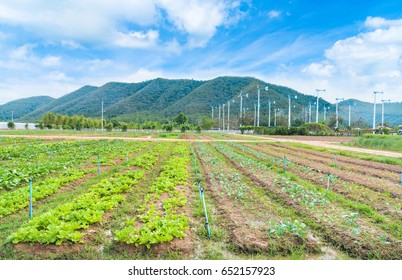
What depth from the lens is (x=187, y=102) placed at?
137 meters

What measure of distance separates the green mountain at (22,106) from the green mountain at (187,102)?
270 centimetres

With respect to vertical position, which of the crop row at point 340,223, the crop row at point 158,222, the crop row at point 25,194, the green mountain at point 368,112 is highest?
the green mountain at point 368,112

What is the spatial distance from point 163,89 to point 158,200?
481 ft

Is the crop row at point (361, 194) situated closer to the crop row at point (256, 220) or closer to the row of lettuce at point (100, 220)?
the crop row at point (256, 220)

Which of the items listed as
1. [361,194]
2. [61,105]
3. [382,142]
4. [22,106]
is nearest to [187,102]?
[61,105]

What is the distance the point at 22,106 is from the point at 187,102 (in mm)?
102311

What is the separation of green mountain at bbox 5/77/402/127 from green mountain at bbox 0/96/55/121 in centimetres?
270

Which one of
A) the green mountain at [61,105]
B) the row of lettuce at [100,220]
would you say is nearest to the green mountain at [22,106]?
the green mountain at [61,105]

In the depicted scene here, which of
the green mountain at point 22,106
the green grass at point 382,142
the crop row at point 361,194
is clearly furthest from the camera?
the green mountain at point 22,106

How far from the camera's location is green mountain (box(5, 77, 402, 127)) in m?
127

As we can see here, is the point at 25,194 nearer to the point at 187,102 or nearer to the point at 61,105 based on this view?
the point at 187,102

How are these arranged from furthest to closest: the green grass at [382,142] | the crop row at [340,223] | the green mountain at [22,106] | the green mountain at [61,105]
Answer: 1. the green mountain at [22,106]
2. the green mountain at [61,105]
3. the green grass at [382,142]
4. the crop row at [340,223]

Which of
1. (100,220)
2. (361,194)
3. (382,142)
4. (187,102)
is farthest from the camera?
(187,102)

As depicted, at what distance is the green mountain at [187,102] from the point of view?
12725 cm
